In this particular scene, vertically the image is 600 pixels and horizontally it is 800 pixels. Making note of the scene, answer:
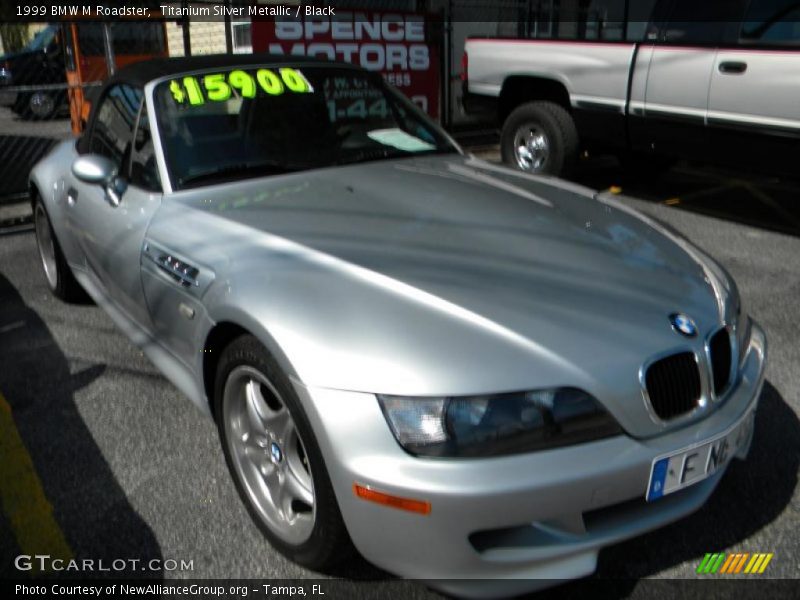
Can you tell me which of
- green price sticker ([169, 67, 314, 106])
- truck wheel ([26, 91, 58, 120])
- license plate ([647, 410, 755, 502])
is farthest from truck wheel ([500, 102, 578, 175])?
truck wheel ([26, 91, 58, 120])

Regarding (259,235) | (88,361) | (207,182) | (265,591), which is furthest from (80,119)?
(265,591)

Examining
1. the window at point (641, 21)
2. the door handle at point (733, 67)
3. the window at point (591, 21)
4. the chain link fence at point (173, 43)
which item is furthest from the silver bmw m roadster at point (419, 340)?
the chain link fence at point (173, 43)

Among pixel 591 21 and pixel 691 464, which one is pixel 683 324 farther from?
pixel 591 21

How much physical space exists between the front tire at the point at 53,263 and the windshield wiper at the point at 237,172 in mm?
1766

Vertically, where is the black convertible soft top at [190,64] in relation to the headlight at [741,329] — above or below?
above

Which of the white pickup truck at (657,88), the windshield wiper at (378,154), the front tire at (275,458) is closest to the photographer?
the front tire at (275,458)

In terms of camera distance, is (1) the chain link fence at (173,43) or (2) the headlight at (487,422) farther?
(1) the chain link fence at (173,43)

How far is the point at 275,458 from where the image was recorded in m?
2.44

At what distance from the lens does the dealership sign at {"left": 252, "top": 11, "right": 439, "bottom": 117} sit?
8.52m

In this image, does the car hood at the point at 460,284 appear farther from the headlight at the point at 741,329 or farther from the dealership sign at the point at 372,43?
the dealership sign at the point at 372,43

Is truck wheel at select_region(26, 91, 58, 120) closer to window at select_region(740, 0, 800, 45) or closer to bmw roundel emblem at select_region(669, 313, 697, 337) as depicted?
window at select_region(740, 0, 800, 45)

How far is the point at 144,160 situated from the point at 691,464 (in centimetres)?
254

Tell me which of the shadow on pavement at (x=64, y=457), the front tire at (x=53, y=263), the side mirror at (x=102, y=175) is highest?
the side mirror at (x=102, y=175)

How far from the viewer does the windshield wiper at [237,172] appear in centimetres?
314
